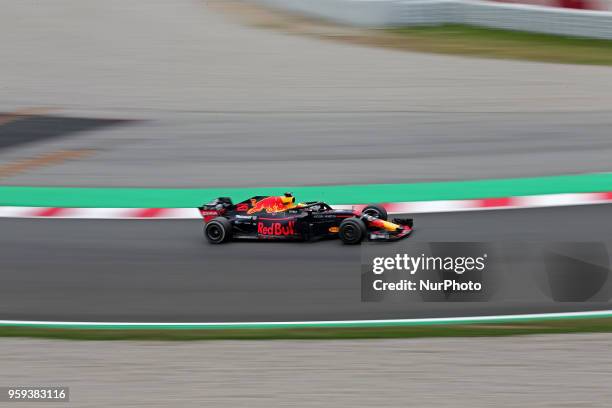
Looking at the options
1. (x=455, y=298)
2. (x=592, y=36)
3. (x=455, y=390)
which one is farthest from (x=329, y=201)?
(x=592, y=36)

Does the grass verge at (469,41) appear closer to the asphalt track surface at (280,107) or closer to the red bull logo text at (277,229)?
the asphalt track surface at (280,107)

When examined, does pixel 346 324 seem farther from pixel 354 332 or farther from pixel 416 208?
pixel 416 208

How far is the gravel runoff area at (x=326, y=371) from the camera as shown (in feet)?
21.5

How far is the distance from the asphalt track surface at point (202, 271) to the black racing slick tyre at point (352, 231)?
0.28 ft

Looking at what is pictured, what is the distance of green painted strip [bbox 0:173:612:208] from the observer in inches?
462

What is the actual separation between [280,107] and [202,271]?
23.6 feet

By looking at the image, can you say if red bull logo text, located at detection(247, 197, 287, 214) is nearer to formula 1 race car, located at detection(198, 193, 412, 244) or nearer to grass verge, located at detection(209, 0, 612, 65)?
formula 1 race car, located at detection(198, 193, 412, 244)

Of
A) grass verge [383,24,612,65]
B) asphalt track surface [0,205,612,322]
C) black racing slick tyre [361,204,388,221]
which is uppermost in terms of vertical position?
grass verge [383,24,612,65]

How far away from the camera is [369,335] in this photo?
7770 millimetres

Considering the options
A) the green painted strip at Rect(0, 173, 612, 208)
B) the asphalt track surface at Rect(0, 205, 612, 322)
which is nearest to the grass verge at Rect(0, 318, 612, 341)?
the asphalt track surface at Rect(0, 205, 612, 322)

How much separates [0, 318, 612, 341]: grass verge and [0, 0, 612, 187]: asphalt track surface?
4.77m

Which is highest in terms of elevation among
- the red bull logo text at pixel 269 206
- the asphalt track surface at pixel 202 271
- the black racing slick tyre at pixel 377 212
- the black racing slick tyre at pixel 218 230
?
the red bull logo text at pixel 269 206

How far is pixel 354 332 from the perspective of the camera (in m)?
7.88

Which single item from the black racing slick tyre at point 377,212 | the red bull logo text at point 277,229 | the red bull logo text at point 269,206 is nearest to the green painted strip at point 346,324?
the red bull logo text at point 277,229
